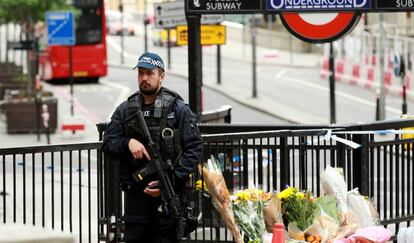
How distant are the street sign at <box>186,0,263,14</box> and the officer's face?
2.77m

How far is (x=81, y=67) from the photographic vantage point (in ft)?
162

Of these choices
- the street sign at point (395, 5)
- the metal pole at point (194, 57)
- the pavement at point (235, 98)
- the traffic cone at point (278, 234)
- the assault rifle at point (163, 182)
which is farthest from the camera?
the pavement at point (235, 98)

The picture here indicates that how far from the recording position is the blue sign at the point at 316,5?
1131 cm

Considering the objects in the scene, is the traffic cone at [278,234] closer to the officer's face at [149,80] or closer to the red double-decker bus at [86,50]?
the officer's face at [149,80]

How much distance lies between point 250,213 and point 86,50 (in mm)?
40372

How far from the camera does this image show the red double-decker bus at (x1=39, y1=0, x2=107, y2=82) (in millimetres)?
48469

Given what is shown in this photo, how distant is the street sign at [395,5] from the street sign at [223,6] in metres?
1.07

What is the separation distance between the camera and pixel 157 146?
338 inches

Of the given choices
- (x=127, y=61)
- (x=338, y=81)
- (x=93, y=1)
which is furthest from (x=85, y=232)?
(x=127, y=61)

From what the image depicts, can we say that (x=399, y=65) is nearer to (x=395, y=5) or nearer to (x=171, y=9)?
(x=171, y=9)

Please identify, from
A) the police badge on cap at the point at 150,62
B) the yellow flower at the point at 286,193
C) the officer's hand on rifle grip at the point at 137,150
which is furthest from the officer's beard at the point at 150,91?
the yellow flower at the point at 286,193

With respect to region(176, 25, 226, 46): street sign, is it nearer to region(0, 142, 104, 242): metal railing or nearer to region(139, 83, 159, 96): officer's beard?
region(0, 142, 104, 242): metal railing

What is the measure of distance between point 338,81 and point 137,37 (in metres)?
33.7

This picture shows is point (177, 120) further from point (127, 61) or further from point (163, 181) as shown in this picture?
point (127, 61)
